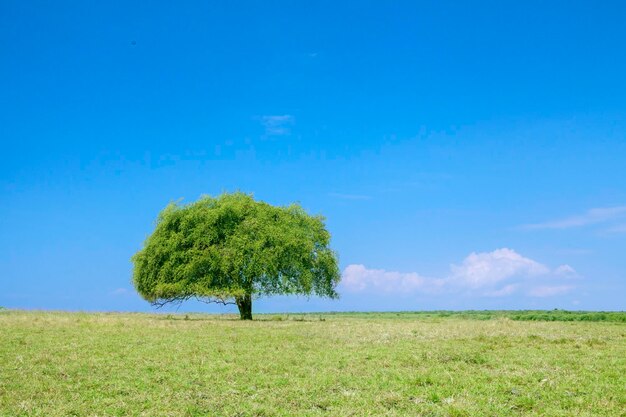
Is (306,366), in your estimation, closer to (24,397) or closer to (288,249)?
(24,397)

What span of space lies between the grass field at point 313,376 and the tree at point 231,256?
858 inches

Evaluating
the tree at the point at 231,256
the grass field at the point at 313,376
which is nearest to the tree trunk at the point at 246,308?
the tree at the point at 231,256

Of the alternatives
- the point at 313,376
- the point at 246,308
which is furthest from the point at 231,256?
the point at 313,376

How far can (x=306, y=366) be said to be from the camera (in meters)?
20.8

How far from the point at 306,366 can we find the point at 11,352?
13274 millimetres

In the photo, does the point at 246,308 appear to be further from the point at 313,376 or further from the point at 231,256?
the point at 313,376

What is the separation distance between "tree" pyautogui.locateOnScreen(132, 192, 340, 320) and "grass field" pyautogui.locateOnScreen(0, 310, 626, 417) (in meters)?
21.8

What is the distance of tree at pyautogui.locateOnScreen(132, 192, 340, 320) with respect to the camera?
174 feet

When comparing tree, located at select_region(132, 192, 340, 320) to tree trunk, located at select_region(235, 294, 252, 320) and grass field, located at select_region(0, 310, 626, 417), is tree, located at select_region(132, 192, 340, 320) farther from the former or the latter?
grass field, located at select_region(0, 310, 626, 417)

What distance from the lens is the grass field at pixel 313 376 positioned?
14750 mm

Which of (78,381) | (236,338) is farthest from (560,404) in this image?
(236,338)

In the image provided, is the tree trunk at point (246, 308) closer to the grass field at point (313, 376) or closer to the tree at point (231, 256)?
the tree at point (231, 256)

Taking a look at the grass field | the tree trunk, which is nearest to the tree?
the tree trunk

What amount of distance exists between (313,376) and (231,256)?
3535 cm
